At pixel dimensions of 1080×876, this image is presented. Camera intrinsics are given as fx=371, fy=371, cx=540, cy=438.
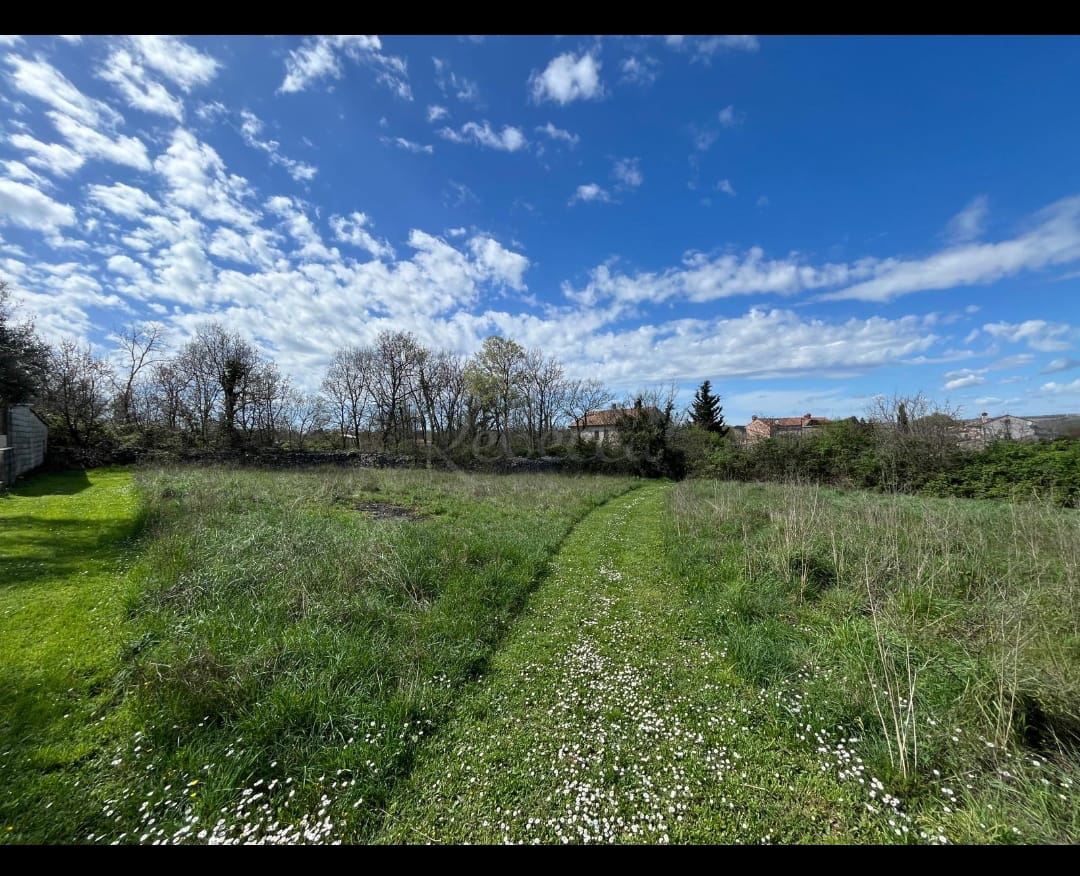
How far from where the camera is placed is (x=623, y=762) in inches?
112

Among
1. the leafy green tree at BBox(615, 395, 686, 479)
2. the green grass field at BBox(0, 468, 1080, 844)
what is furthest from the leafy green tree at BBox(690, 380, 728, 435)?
the green grass field at BBox(0, 468, 1080, 844)

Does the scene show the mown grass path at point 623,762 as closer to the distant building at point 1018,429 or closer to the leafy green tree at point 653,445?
the distant building at point 1018,429

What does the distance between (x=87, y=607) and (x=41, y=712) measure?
204 cm

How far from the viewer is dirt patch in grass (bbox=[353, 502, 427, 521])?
10330 millimetres

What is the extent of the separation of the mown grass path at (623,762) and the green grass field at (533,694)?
0.02 metres

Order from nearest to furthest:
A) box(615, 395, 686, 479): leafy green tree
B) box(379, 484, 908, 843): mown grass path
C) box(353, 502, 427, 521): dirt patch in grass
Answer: box(379, 484, 908, 843): mown grass path
box(353, 502, 427, 521): dirt patch in grass
box(615, 395, 686, 479): leafy green tree

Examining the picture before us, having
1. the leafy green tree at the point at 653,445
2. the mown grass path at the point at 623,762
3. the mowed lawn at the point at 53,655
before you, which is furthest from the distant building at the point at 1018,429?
the mowed lawn at the point at 53,655

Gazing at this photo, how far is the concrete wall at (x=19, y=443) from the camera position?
11.7 metres

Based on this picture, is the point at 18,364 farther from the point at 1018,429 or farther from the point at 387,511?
the point at 1018,429

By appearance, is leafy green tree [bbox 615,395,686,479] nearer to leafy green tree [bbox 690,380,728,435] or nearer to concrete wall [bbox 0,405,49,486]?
leafy green tree [bbox 690,380,728,435]

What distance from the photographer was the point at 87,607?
439 cm

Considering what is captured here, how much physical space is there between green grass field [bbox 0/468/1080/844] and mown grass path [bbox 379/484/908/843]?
0.06ft

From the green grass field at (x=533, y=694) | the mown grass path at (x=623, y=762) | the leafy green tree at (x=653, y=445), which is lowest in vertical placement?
the mown grass path at (x=623, y=762)
